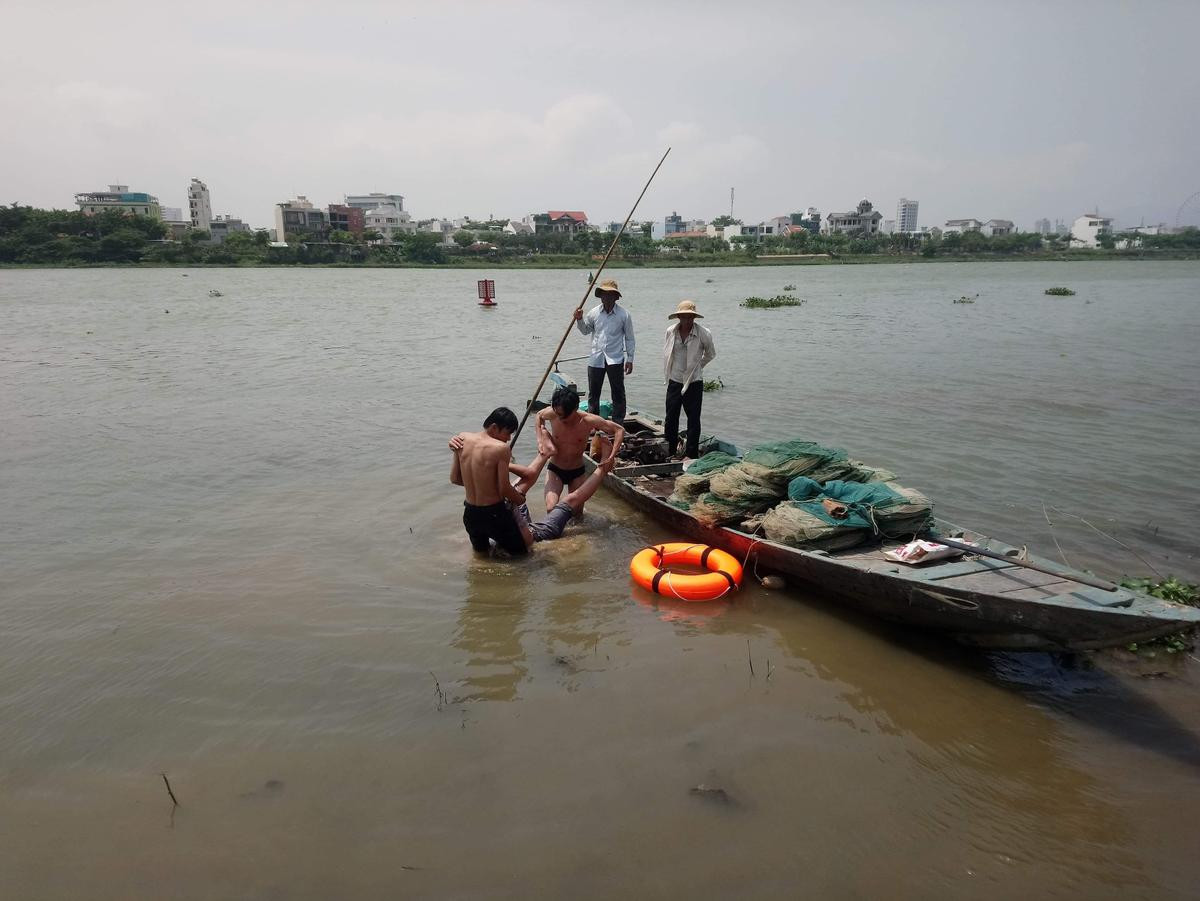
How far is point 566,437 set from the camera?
7.20 m

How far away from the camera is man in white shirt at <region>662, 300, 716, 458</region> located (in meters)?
7.98

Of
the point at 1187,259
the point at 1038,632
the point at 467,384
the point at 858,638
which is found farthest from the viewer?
the point at 1187,259

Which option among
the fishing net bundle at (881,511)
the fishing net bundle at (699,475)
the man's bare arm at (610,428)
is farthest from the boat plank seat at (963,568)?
the man's bare arm at (610,428)

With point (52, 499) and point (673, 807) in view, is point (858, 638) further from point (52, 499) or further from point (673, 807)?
point (52, 499)

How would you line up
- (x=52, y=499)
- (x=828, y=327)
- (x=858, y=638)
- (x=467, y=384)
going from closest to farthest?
(x=858, y=638), (x=52, y=499), (x=467, y=384), (x=828, y=327)

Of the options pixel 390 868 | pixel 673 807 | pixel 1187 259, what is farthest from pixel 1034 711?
pixel 1187 259

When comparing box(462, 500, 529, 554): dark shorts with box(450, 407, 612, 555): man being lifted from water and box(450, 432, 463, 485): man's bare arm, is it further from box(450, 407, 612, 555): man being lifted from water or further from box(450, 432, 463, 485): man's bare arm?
box(450, 432, 463, 485): man's bare arm

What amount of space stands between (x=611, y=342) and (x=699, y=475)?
9.81ft

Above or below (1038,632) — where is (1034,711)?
below

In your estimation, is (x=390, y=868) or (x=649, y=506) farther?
(x=649, y=506)

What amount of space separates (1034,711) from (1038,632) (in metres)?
0.57

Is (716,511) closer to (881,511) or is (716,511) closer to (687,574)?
(687,574)

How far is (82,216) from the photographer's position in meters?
71.2

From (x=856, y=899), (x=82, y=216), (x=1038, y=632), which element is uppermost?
(x=82, y=216)
